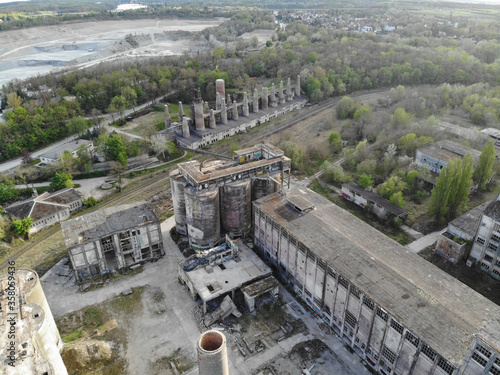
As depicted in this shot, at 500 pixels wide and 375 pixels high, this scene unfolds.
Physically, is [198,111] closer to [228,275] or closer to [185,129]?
[185,129]

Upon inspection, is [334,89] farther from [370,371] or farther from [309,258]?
[370,371]

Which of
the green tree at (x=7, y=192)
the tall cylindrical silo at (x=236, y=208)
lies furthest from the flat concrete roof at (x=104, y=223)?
the green tree at (x=7, y=192)

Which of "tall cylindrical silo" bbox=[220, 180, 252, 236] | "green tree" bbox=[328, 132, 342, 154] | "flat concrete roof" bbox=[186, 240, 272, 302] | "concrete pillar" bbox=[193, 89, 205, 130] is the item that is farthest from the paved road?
"concrete pillar" bbox=[193, 89, 205, 130]

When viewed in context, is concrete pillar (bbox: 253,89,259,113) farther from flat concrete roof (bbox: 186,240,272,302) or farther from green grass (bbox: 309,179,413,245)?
flat concrete roof (bbox: 186,240,272,302)

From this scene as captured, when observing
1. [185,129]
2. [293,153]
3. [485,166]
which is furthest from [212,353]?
[185,129]

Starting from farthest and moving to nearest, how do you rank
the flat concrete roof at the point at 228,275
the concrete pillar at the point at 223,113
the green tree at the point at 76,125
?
the concrete pillar at the point at 223,113 < the green tree at the point at 76,125 < the flat concrete roof at the point at 228,275

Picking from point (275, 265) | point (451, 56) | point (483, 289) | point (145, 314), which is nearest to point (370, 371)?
point (275, 265)

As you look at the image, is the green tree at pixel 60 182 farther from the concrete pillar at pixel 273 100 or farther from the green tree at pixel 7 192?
the concrete pillar at pixel 273 100
